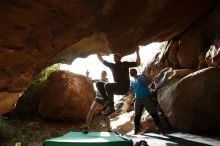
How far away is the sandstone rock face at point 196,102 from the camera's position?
835 cm

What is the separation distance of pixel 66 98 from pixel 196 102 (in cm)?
793

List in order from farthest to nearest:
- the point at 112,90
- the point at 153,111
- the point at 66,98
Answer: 1. the point at 66,98
2. the point at 112,90
3. the point at 153,111

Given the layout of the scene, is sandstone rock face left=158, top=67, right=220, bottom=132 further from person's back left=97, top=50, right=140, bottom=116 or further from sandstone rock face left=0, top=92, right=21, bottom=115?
sandstone rock face left=0, top=92, right=21, bottom=115

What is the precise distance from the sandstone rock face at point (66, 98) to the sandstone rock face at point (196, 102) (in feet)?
21.5

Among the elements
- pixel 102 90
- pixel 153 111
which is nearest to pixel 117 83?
pixel 102 90

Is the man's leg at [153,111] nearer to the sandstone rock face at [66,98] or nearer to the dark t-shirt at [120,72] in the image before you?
the dark t-shirt at [120,72]

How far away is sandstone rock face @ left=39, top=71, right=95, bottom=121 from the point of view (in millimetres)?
15281

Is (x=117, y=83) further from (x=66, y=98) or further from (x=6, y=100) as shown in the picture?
(x=66, y=98)

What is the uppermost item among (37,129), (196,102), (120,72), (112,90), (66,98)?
(66,98)

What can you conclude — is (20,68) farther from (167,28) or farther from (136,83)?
(167,28)

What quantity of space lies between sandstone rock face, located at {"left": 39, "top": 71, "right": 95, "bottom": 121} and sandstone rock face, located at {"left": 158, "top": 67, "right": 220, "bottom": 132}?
6.56m

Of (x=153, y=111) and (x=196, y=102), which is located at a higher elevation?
(x=196, y=102)

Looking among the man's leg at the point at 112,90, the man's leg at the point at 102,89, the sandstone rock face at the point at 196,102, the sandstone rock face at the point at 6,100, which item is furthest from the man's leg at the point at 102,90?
the sandstone rock face at the point at 6,100

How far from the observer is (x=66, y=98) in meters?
15.3
